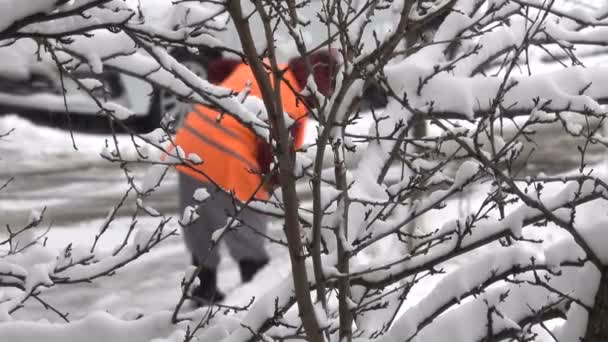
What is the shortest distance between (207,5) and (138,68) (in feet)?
11.8

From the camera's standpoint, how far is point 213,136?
5.45 meters

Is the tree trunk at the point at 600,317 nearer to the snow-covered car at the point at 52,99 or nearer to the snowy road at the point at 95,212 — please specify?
the snowy road at the point at 95,212

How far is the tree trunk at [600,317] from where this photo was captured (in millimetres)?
2805

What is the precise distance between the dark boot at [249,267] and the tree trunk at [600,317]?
3.66 meters

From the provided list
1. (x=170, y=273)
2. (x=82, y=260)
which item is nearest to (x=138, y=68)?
(x=82, y=260)

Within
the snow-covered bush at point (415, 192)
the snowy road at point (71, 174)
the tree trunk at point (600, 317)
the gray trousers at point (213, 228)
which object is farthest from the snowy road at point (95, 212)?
the tree trunk at point (600, 317)

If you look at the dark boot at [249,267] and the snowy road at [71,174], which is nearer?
the dark boot at [249,267]

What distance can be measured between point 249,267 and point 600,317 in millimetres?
3913

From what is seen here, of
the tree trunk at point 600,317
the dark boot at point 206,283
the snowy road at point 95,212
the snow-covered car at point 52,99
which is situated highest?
the snow-covered car at point 52,99

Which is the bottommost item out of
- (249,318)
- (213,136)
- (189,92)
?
(249,318)

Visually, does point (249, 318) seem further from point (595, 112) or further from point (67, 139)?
point (67, 139)

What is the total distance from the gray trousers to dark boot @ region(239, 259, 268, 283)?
0.10m

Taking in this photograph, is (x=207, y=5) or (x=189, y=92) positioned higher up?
(x=207, y=5)

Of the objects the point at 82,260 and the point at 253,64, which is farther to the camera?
the point at 82,260
